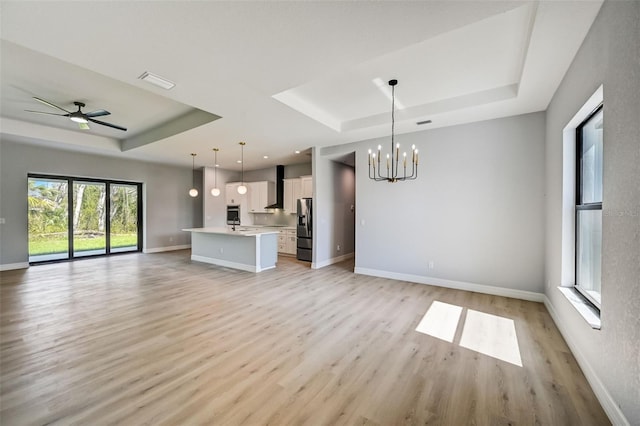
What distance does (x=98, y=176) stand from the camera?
7.20 m

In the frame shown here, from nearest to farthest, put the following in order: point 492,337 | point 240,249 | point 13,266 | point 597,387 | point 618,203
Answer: point 618,203
point 597,387
point 492,337
point 13,266
point 240,249

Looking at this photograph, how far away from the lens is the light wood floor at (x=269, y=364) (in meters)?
1.74

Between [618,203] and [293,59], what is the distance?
9.01ft

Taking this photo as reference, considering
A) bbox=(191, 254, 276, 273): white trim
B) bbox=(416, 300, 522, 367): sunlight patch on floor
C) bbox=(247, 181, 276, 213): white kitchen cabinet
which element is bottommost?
bbox=(416, 300, 522, 367): sunlight patch on floor

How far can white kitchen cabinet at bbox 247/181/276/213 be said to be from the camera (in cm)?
870

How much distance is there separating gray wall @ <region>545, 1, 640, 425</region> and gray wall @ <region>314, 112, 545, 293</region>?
1.84 m

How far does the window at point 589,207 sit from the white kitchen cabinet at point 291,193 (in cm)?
618

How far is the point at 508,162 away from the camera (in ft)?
13.2

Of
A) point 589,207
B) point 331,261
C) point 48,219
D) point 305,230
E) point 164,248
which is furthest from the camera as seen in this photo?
point 164,248

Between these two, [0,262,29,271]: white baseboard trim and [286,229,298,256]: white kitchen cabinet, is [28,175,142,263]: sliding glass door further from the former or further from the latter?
[286,229,298,256]: white kitchen cabinet

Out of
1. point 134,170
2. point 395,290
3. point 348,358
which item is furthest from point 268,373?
point 134,170

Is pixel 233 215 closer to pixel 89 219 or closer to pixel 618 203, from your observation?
pixel 89 219

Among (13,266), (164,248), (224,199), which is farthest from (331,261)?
(13,266)

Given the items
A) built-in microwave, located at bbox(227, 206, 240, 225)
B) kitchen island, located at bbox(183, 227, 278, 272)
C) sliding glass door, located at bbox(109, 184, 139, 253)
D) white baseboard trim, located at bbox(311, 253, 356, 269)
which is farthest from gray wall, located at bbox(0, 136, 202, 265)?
white baseboard trim, located at bbox(311, 253, 356, 269)
